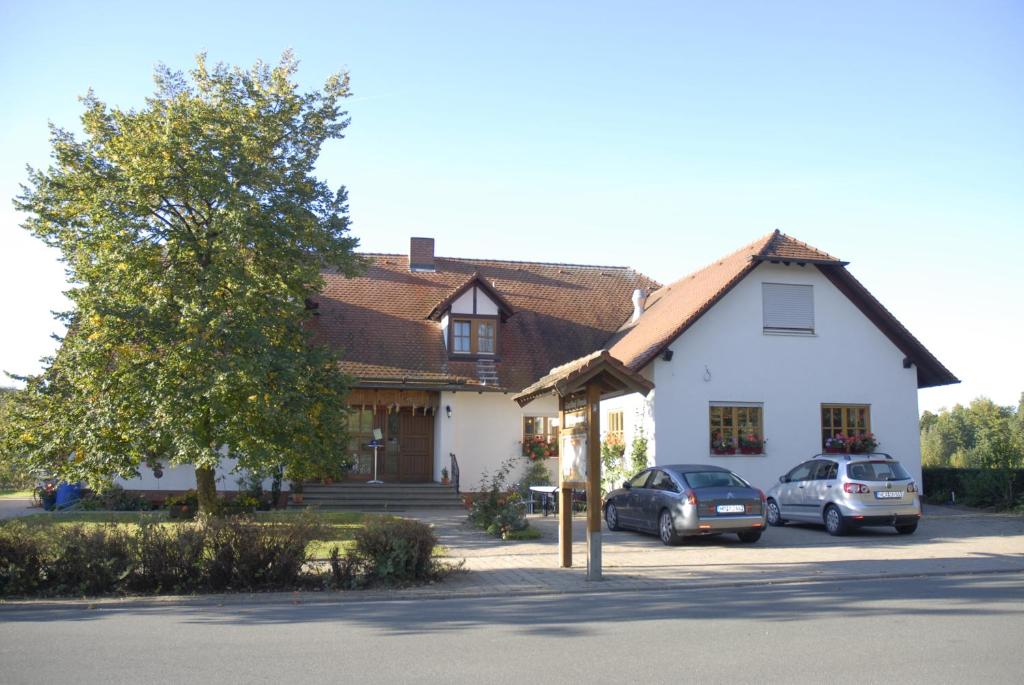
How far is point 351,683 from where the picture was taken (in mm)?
6738

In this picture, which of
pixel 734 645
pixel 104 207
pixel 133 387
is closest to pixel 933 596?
pixel 734 645

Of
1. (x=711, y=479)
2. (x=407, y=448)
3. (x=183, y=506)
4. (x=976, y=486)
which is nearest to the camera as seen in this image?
(x=711, y=479)

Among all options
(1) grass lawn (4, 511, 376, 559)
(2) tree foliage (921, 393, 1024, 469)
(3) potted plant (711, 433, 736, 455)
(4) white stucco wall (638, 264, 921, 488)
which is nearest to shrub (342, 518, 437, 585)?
Result: (1) grass lawn (4, 511, 376, 559)

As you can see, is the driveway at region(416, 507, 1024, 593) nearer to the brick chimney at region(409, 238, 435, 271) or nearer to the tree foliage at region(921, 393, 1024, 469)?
the brick chimney at region(409, 238, 435, 271)

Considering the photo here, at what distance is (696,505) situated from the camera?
15898 millimetres

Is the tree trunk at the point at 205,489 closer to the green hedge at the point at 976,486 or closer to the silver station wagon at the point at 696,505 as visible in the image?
the silver station wagon at the point at 696,505

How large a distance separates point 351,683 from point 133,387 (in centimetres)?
1088

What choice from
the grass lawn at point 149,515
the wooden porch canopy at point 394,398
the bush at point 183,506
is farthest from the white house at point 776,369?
the bush at point 183,506

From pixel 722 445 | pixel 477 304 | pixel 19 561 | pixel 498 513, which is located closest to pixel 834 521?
pixel 722 445

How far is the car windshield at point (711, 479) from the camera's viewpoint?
16.6 m

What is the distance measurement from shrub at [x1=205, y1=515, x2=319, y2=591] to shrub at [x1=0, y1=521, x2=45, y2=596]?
2176mm

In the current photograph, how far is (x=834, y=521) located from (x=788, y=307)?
7625mm

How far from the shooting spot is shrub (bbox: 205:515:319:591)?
448 inches

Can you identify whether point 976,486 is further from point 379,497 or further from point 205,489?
point 205,489
